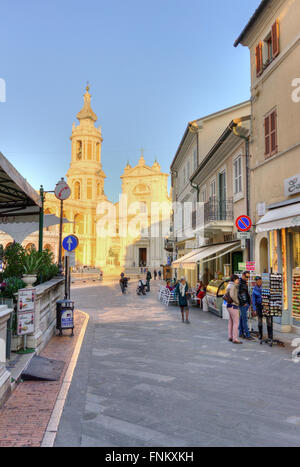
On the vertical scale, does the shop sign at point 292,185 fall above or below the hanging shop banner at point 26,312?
above

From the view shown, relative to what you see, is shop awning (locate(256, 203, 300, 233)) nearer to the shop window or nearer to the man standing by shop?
the shop window

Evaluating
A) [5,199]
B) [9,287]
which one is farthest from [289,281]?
[5,199]

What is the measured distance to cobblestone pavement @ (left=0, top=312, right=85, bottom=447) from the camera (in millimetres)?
3652

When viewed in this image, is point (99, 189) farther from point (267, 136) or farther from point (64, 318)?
point (64, 318)

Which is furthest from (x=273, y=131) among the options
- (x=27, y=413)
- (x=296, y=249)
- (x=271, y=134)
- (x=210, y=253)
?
(x=27, y=413)

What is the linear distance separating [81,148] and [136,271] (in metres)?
36.6

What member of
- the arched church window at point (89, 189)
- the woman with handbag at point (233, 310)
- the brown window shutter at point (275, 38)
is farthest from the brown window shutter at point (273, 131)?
the arched church window at point (89, 189)

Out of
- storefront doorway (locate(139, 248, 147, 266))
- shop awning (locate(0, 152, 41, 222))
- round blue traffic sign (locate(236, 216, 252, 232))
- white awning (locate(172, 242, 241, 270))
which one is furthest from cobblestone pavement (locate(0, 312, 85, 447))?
storefront doorway (locate(139, 248, 147, 266))

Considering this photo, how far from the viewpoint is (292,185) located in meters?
9.79

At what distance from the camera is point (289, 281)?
9961 mm

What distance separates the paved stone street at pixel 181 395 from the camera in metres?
3.74

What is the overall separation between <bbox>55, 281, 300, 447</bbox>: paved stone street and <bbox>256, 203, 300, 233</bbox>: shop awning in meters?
3.04

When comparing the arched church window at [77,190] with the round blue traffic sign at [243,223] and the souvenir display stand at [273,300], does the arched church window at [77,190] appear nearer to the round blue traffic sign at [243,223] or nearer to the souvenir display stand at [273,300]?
the round blue traffic sign at [243,223]

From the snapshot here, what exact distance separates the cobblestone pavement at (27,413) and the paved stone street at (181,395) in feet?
0.75
